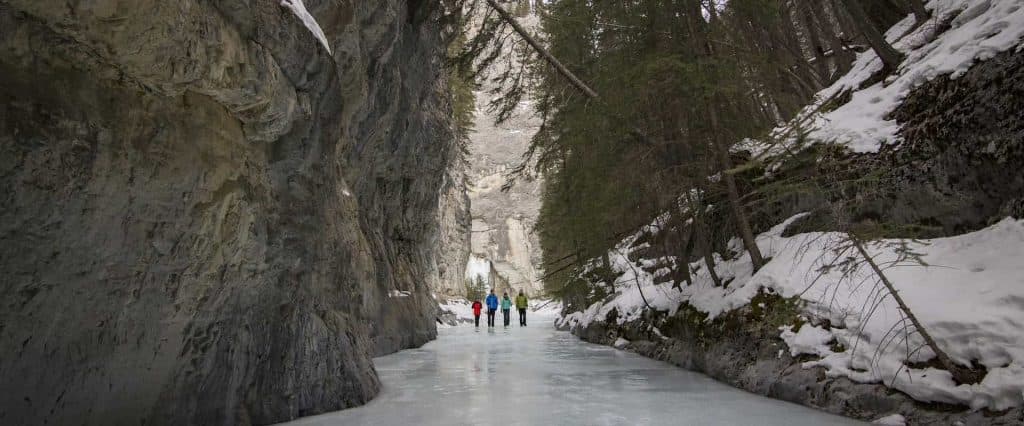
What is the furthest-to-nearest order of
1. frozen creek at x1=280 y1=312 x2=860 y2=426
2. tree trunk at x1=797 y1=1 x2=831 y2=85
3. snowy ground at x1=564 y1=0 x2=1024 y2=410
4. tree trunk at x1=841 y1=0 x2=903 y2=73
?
1. tree trunk at x1=797 y1=1 x2=831 y2=85
2. tree trunk at x1=841 y1=0 x2=903 y2=73
3. frozen creek at x1=280 y1=312 x2=860 y2=426
4. snowy ground at x1=564 y1=0 x2=1024 y2=410

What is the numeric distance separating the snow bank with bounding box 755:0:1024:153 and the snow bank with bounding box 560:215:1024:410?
1.45m

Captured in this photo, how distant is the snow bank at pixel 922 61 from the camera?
501 cm

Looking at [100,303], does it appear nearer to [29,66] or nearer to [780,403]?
[29,66]

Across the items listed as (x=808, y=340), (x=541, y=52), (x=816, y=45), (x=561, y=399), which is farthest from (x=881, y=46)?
(x=561, y=399)

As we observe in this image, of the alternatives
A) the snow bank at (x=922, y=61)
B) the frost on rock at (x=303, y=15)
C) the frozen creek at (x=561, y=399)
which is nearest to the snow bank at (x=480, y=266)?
the frozen creek at (x=561, y=399)

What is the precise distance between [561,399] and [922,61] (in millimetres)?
5898

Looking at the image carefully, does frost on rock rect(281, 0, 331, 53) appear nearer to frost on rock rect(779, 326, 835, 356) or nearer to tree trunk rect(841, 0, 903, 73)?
frost on rock rect(779, 326, 835, 356)

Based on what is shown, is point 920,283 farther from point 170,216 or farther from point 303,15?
point 170,216

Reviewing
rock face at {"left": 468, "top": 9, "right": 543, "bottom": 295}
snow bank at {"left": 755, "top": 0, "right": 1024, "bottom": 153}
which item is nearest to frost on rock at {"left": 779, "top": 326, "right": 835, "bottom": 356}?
snow bank at {"left": 755, "top": 0, "right": 1024, "bottom": 153}

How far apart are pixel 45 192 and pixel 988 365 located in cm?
634

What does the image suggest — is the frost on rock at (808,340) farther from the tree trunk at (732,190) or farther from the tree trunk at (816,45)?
the tree trunk at (816,45)

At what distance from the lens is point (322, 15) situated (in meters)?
5.95

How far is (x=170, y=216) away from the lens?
379 cm

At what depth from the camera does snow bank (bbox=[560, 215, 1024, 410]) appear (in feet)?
11.7
